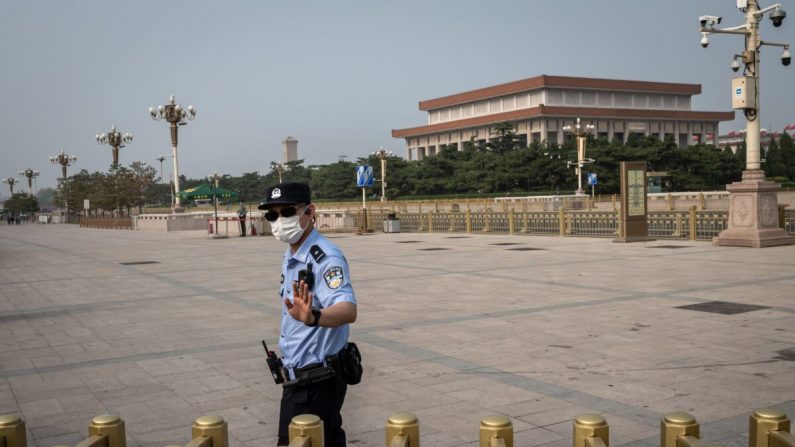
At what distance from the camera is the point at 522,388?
603 cm

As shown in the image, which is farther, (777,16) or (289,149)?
(289,149)

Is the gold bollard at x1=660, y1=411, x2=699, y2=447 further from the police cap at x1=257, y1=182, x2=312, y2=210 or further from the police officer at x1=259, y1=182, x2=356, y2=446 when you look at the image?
the police cap at x1=257, y1=182, x2=312, y2=210

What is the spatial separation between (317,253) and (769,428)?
1.96 metres

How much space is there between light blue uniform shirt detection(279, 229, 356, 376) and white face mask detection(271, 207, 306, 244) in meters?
0.05

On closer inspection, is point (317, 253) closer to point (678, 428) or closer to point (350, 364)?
point (350, 364)

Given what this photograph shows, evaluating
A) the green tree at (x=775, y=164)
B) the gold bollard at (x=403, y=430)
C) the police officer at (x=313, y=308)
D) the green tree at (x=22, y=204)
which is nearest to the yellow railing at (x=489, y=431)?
the gold bollard at (x=403, y=430)

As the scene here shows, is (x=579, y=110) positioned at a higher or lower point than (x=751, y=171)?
higher

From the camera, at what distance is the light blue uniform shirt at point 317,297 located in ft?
10.8

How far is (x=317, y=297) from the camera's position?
3318mm

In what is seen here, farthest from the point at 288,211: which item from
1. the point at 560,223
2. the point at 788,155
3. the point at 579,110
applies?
the point at 579,110

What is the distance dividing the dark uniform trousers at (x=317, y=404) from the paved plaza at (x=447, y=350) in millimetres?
1507

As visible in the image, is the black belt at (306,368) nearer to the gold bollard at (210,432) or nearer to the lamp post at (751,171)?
the gold bollard at (210,432)

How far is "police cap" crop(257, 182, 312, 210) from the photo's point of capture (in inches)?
135

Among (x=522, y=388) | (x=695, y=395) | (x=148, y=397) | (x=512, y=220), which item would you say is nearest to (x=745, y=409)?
(x=695, y=395)
